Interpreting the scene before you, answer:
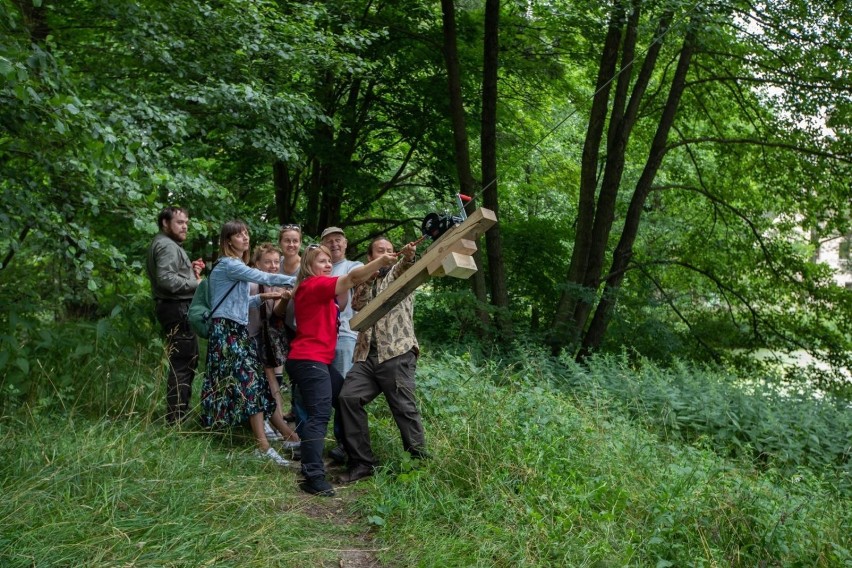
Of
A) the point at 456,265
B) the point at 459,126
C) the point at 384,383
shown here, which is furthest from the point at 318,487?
the point at 459,126

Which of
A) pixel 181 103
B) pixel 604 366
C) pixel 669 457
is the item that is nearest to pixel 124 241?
pixel 181 103

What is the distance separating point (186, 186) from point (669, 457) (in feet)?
14.8

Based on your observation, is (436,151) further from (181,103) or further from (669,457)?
(669,457)

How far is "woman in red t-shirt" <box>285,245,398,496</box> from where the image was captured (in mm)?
5488

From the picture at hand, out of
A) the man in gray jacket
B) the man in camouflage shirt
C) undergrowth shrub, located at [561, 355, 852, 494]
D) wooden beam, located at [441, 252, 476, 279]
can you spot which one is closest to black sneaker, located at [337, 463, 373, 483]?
the man in camouflage shirt

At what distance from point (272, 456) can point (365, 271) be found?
1757 millimetres

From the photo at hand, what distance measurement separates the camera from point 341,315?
6484mm

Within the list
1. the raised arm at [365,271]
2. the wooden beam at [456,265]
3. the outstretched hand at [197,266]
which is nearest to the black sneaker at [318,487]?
the raised arm at [365,271]

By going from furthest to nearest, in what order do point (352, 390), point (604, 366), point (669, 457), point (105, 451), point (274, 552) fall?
point (604, 366)
point (669, 457)
point (352, 390)
point (105, 451)
point (274, 552)

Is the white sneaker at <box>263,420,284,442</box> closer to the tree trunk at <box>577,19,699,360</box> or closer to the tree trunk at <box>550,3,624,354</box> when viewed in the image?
the tree trunk at <box>550,3,624,354</box>

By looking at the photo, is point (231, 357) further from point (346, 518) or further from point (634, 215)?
point (634, 215)

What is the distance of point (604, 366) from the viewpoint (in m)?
10.7

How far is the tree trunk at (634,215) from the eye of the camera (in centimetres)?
1326

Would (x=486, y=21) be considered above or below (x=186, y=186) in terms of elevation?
above
